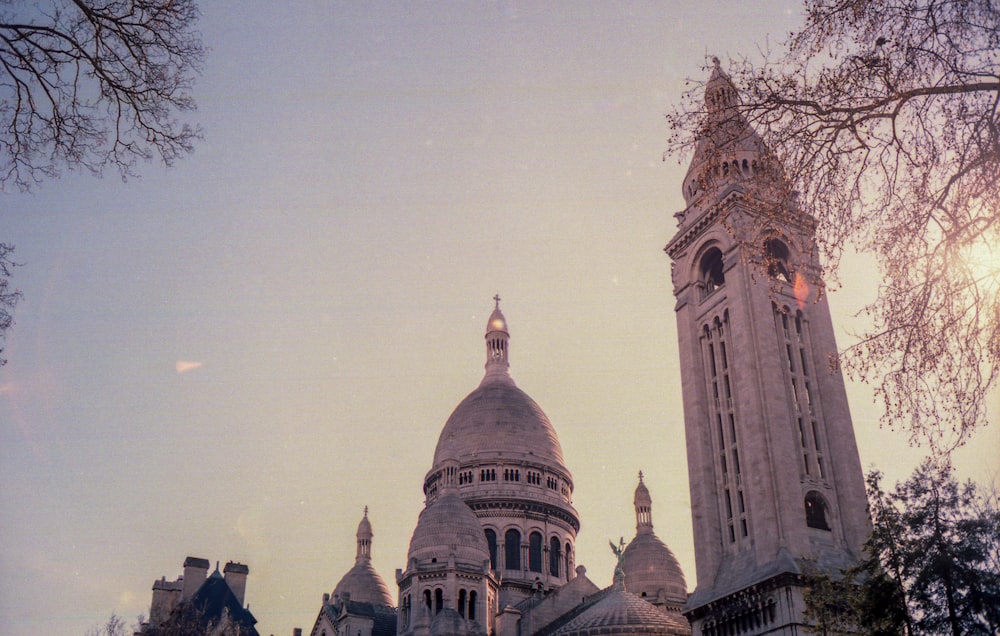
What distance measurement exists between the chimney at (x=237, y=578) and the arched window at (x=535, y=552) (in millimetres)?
22690

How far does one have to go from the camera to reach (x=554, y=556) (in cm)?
7781

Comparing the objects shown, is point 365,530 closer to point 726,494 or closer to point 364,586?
point 364,586

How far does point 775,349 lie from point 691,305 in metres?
6.70

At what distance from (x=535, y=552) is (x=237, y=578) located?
23.8 m

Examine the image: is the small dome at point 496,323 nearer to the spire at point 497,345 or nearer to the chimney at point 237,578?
the spire at point 497,345

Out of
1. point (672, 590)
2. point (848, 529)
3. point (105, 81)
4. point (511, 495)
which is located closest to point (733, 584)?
point (848, 529)

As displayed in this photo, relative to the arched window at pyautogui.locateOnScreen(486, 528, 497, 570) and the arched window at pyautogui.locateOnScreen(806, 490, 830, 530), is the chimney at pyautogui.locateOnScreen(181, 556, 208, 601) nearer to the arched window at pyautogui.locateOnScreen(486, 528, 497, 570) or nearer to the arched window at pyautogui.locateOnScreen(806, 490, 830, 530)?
the arched window at pyautogui.locateOnScreen(486, 528, 497, 570)

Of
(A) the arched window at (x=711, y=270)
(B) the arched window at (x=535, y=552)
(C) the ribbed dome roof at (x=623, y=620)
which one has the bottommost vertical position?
(C) the ribbed dome roof at (x=623, y=620)

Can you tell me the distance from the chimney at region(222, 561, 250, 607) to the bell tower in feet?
138

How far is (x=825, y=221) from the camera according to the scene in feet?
52.0

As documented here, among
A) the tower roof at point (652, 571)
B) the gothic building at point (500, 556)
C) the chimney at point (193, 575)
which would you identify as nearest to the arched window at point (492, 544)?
the gothic building at point (500, 556)

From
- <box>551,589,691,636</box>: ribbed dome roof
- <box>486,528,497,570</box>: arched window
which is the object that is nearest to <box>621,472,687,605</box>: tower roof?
<box>551,589,691,636</box>: ribbed dome roof

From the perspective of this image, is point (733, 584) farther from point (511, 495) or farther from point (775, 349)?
point (511, 495)

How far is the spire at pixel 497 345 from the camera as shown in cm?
9601
